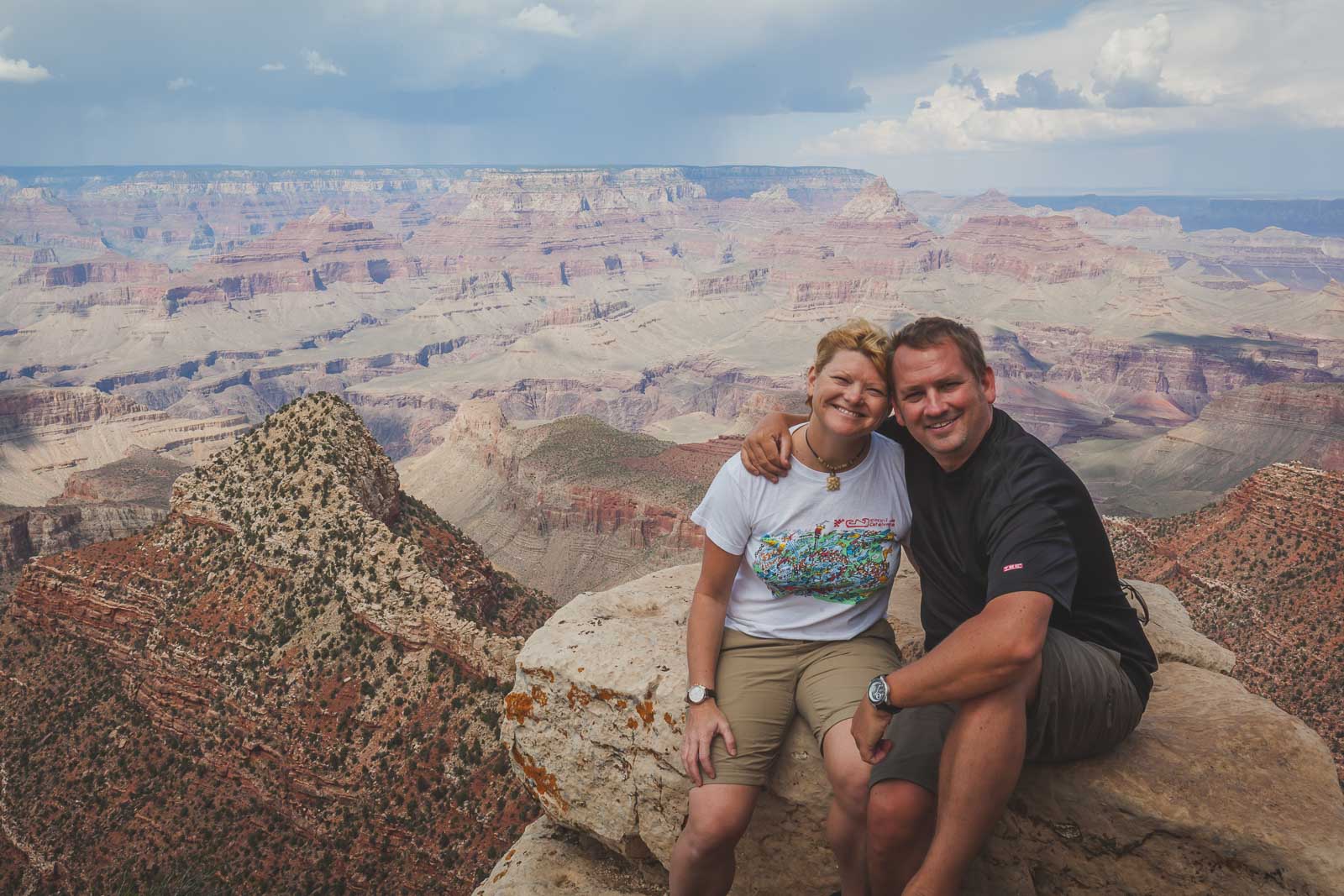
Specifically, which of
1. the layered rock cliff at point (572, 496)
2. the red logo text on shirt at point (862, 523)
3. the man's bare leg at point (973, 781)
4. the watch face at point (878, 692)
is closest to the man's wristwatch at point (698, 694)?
the watch face at point (878, 692)

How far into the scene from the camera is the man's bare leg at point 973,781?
16.1 ft

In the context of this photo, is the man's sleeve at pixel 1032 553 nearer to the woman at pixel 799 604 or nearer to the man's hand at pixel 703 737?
the woman at pixel 799 604

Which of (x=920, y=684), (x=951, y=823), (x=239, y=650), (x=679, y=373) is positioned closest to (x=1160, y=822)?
(x=951, y=823)

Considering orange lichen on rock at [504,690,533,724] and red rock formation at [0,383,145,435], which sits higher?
orange lichen on rock at [504,690,533,724]

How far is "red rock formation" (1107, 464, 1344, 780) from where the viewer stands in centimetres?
2859

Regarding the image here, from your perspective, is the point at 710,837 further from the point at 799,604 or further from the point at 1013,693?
the point at 1013,693

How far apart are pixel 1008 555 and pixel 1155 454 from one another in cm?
12202

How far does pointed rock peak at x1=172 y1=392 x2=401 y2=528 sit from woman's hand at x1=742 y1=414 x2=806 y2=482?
19585 mm

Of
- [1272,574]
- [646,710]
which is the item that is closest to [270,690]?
[646,710]

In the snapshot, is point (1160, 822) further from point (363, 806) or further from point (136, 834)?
point (136, 834)

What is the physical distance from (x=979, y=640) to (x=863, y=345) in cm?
221

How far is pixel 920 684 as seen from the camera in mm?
5105

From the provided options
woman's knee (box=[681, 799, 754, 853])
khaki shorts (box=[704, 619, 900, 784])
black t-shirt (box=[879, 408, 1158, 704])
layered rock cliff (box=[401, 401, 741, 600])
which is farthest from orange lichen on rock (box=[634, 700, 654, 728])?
layered rock cliff (box=[401, 401, 741, 600])

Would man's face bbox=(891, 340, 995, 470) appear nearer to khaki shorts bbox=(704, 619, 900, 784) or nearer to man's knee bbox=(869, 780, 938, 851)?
khaki shorts bbox=(704, 619, 900, 784)
